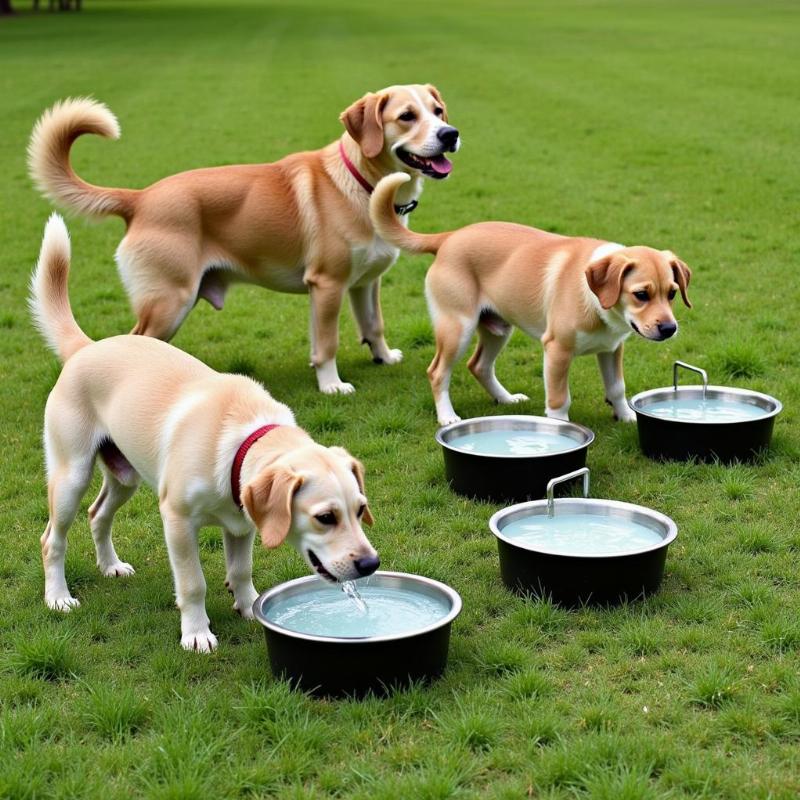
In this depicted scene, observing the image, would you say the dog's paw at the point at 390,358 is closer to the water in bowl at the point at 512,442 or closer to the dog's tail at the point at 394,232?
the dog's tail at the point at 394,232

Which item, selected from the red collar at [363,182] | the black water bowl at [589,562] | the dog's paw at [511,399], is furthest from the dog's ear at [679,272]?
the red collar at [363,182]

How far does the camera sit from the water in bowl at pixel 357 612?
471cm

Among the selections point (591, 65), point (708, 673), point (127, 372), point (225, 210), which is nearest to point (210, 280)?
point (225, 210)

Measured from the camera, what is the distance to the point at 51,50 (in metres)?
36.4

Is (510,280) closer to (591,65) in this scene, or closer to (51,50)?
(591,65)

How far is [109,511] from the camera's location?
18.1 ft

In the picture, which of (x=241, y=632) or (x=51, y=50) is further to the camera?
(x=51, y=50)

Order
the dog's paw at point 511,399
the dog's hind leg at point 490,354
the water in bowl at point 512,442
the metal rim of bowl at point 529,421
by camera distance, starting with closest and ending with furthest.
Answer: the metal rim of bowl at point 529,421, the water in bowl at point 512,442, the dog's hind leg at point 490,354, the dog's paw at point 511,399

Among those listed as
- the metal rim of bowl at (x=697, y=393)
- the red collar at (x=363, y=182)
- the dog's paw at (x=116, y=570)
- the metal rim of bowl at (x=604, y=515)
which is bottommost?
the dog's paw at (x=116, y=570)

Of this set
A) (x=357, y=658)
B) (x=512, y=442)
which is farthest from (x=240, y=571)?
(x=512, y=442)

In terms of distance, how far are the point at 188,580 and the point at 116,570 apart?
1.02 metres

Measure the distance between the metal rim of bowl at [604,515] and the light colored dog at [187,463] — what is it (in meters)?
0.92

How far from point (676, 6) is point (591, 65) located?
24280mm

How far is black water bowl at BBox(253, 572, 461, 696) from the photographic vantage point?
4250 millimetres
